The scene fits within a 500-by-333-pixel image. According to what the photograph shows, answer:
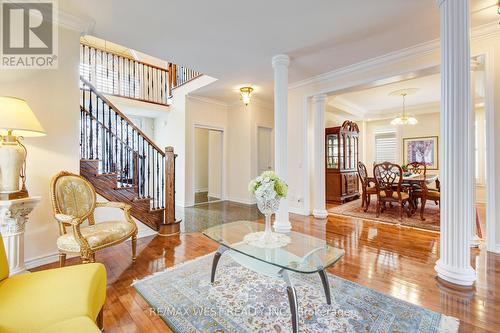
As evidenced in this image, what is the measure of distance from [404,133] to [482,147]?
6.05ft

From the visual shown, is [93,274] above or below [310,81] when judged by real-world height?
below

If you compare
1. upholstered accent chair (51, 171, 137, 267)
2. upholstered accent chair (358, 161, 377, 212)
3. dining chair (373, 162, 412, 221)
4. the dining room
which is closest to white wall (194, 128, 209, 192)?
the dining room

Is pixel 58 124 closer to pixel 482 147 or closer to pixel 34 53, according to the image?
pixel 34 53

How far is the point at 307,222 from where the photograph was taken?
4.23 meters

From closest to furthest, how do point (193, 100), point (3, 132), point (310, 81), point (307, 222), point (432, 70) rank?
point (3, 132)
point (432, 70)
point (307, 222)
point (310, 81)
point (193, 100)

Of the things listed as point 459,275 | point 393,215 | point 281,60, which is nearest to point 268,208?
point 459,275

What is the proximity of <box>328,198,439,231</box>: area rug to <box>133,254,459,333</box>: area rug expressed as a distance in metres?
→ 2.67

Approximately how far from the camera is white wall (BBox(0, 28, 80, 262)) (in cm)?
243

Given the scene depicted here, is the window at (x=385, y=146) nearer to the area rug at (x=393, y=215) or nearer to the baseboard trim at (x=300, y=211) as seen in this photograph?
the area rug at (x=393, y=215)

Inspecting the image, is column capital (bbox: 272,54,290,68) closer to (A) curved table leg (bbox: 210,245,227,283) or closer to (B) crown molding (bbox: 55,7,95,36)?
(B) crown molding (bbox: 55,7,95,36)

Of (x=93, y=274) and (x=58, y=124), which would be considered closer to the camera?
(x=93, y=274)

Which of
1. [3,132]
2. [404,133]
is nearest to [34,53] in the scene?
[3,132]

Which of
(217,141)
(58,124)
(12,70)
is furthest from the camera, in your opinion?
(217,141)

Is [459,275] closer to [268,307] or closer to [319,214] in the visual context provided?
[268,307]
